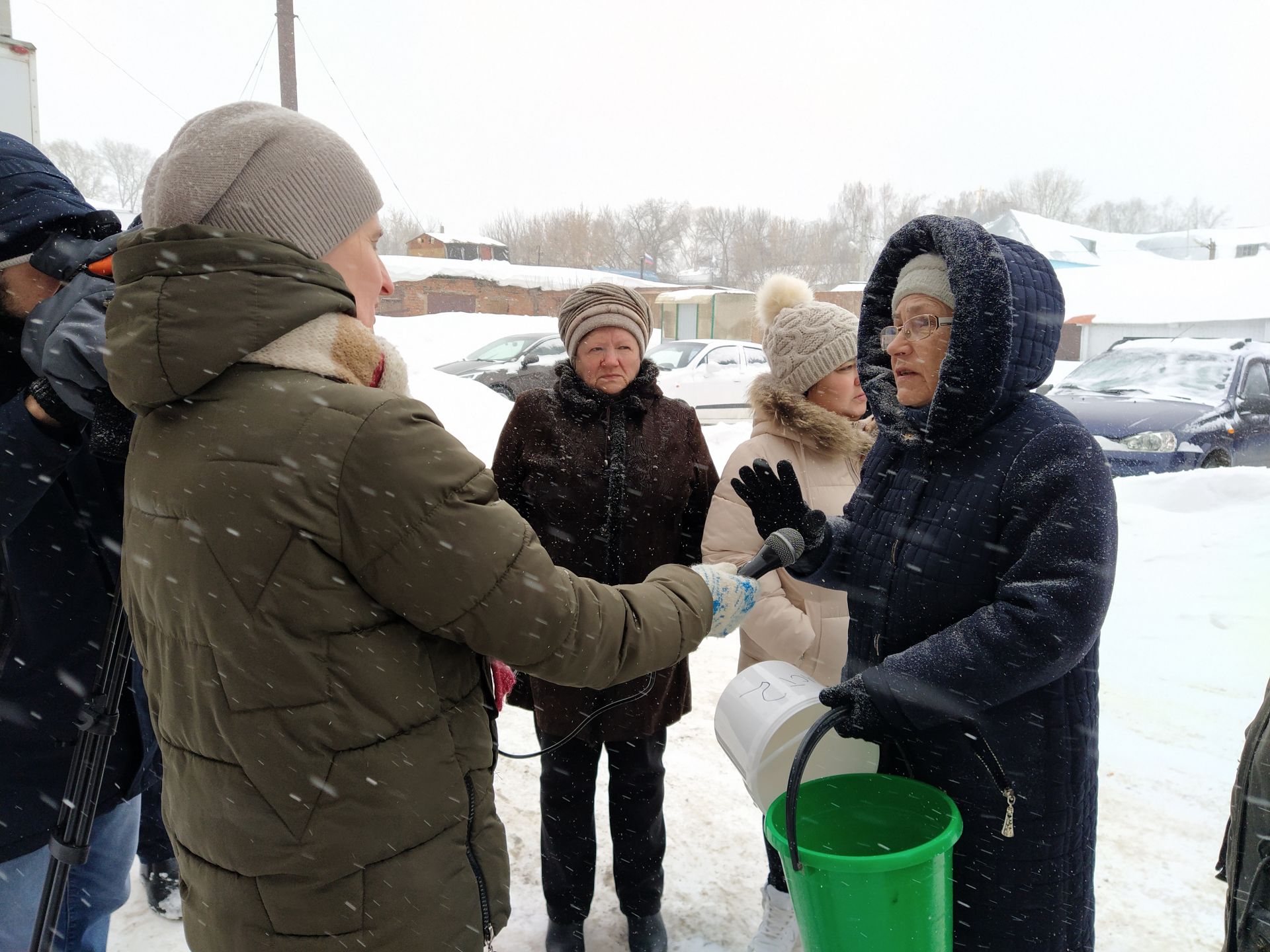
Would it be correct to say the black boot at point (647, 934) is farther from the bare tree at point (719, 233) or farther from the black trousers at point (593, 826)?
the bare tree at point (719, 233)

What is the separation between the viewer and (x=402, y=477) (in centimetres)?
124

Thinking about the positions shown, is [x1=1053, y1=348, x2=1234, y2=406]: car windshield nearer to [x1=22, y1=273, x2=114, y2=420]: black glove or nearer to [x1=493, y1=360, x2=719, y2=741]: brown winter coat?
[x1=493, y1=360, x2=719, y2=741]: brown winter coat

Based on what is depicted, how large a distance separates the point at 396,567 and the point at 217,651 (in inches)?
11.6

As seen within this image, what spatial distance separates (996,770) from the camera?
1.61 meters

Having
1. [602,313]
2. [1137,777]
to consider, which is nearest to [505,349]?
[602,313]

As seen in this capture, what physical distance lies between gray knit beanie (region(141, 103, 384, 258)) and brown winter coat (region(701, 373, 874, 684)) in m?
1.47

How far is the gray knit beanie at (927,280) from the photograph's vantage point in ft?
6.07

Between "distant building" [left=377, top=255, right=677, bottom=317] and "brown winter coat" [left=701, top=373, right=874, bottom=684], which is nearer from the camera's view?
"brown winter coat" [left=701, top=373, right=874, bottom=684]

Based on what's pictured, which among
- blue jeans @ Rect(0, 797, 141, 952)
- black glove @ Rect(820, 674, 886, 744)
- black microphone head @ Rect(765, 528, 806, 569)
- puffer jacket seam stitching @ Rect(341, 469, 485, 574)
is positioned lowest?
blue jeans @ Rect(0, 797, 141, 952)

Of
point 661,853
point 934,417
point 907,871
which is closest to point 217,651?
point 907,871

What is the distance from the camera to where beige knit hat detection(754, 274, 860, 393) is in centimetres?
286

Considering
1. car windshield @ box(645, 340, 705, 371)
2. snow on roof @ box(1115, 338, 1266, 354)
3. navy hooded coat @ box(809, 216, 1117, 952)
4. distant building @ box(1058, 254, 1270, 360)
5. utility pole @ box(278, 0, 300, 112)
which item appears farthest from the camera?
distant building @ box(1058, 254, 1270, 360)

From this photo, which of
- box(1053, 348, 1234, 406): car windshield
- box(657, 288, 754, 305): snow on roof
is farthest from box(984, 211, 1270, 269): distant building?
box(1053, 348, 1234, 406): car windshield

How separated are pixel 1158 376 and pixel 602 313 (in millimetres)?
9109
